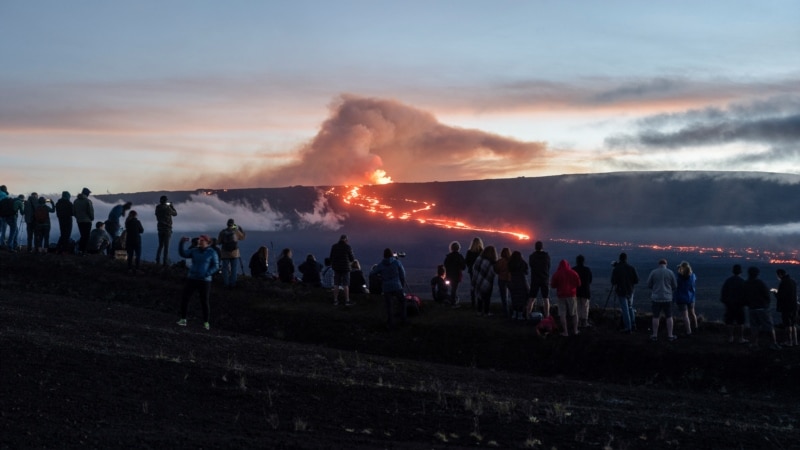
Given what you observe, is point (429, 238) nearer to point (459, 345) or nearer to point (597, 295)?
point (597, 295)

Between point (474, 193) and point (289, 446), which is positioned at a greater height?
point (474, 193)

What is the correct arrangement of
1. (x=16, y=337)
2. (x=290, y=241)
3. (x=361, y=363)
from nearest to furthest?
(x=16, y=337), (x=361, y=363), (x=290, y=241)

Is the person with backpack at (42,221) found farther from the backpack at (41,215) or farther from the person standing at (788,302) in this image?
the person standing at (788,302)

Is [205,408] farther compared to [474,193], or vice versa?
[474,193]

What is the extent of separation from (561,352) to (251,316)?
9362 millimetres

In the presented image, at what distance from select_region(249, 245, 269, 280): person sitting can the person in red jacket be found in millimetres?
11386

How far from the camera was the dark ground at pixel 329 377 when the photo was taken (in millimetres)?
15656

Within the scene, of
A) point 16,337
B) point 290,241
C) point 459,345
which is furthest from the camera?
point 290,241

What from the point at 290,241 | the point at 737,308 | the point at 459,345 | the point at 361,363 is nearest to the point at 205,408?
the point at 361,363

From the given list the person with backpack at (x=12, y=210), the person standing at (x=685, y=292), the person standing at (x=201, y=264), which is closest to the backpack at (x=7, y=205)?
the person with backpack at (x=12, y=210)

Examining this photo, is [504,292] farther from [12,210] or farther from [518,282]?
[12,210]

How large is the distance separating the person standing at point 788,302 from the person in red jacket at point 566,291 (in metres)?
4.99

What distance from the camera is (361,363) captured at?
24141mm

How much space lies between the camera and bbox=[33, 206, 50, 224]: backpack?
123 ft
